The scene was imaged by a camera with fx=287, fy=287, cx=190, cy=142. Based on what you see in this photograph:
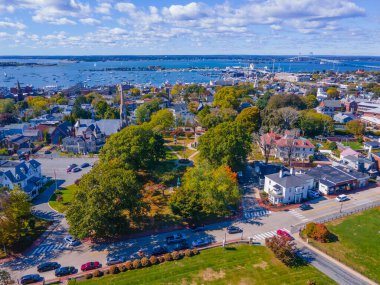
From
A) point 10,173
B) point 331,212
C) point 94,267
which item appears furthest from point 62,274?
point 331,212

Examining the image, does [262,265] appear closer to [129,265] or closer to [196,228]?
[196,228]

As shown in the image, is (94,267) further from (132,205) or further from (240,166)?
(240,166)

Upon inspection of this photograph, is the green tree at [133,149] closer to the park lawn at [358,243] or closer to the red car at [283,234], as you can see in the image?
the red car at [283,234]

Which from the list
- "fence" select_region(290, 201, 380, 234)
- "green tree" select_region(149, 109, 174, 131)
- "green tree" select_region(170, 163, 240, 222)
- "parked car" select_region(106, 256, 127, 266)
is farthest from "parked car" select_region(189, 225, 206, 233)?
"green tree" select_region(149, 109, 174, 131)

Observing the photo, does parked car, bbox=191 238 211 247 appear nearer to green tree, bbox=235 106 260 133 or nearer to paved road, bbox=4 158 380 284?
paved road, bbox=4 158 380 284

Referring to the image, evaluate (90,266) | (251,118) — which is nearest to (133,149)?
(90,266)

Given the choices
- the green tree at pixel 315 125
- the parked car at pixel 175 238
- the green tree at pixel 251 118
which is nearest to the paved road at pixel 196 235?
the parked car at pixel 175 238
